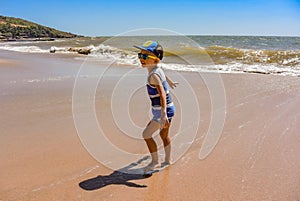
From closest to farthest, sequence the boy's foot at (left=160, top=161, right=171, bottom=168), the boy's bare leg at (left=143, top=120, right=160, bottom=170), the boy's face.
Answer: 1. the boy's face
2. the boy's bare leg at (left=143, top=120, right=160, bottom=170)
3. the boy's foot at (left=160, top=161, right=171, bottom=168)

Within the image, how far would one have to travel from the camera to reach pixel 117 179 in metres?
3.29

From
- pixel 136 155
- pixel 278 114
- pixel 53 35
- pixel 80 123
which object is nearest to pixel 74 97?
pixel 80 123

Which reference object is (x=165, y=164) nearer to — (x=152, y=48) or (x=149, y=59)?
(x=149, y=59)

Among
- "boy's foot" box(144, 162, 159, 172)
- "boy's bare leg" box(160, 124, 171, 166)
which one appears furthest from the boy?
"boy's foot" box(144, 162, 159, 172)

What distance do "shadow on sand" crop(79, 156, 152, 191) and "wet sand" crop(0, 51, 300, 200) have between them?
0.01 m

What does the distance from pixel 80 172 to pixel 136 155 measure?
0.88m

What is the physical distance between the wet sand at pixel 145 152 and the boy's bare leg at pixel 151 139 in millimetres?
219

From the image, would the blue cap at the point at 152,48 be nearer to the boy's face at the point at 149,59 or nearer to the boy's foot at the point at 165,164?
the boy's face at the point at 149,59

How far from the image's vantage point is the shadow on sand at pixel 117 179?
10.2ft

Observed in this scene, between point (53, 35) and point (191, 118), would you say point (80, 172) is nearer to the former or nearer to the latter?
point (191, 118)

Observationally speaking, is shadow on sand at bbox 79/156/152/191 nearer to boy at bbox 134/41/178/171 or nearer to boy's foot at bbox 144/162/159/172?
boy's foot at bbox 144/162/159/172

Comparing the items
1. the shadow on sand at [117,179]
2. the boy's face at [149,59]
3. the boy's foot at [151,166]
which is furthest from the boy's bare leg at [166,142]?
the boy's face at [149,59]

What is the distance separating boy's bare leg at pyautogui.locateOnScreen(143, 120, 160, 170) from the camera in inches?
134

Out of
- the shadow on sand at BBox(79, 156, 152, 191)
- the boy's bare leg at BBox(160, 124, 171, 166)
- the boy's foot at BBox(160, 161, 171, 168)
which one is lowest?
the shadow on sand at BBox(79, 156, 152, 191)
